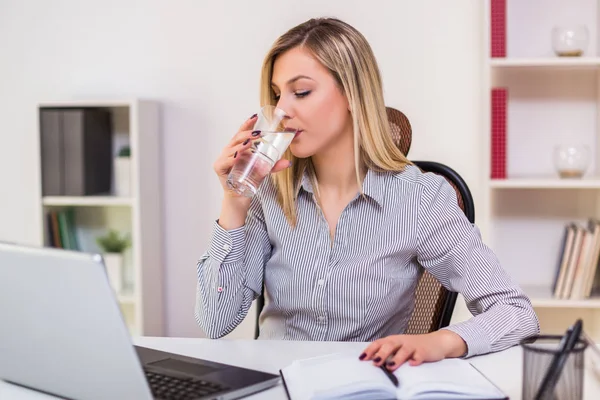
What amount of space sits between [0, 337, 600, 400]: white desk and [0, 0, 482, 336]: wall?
169 cm

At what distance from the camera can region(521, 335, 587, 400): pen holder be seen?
3.03 feet

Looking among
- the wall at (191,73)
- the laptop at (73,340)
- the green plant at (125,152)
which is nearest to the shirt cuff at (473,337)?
the laptop at (73,340)

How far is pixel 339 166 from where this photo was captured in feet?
5.56

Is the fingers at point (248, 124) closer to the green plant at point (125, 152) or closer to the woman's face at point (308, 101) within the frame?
the woman's face at point (308, 101)

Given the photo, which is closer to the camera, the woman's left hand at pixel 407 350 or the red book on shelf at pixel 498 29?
the woman's left hand at pixel 407 350

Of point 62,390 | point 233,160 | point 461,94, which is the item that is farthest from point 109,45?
point 62,390

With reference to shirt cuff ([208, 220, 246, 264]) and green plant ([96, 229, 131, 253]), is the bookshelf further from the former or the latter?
shirt cuff ([208, 220, 246, 264])

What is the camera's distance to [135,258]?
9.84 ft

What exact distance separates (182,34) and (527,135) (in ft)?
4.58

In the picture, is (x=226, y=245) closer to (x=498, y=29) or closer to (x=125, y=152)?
(x=498, y=29)

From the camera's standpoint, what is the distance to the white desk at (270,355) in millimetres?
1137

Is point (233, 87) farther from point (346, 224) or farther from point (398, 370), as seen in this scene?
point (398, 370)

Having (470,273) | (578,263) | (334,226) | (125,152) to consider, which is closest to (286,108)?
(334,226)

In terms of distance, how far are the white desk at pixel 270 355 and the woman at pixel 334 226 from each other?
0.59ft
